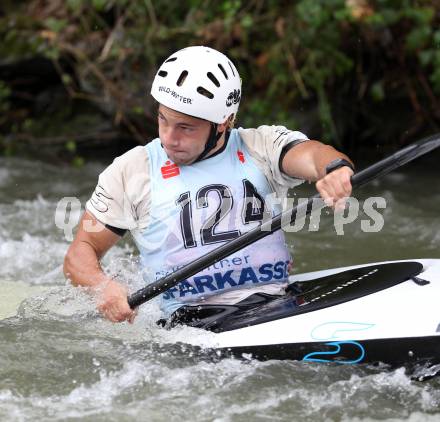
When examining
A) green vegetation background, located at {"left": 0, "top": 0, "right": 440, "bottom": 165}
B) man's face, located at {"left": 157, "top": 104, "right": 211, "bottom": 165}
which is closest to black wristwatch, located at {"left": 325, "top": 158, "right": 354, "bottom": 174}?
man's face, located at {"left": 157, "top": 104, "right": 211, "bottom": 165}

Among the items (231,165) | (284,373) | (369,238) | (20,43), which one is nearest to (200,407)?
(284,373)


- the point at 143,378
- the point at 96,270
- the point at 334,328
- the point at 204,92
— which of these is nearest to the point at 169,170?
the point at 204,92

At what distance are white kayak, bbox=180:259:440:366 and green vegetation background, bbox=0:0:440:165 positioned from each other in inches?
149

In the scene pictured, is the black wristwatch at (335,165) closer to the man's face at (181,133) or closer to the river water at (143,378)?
the man's face at (181,133)

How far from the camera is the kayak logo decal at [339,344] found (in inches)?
144

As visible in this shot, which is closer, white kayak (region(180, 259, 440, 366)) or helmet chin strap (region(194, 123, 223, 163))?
white kayak (region(180, 259, 440, 366))

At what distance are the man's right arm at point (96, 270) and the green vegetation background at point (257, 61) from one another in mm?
3808

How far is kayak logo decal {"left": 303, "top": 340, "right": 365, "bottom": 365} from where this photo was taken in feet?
12.0

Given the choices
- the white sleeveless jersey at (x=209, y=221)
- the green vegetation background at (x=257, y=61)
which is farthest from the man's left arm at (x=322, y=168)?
the green vegetation background at (x=257, y=61)

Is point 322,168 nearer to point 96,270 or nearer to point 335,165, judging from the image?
point 335,165

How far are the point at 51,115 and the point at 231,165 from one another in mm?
5288

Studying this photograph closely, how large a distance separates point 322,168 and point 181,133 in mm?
600

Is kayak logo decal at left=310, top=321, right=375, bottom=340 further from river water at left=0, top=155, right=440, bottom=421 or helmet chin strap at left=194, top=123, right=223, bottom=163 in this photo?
helmet chin strap at left=194, top=123, right=223, bottom=163

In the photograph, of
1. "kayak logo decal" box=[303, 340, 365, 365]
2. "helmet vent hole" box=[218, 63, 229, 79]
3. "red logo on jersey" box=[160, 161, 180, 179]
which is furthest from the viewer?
"red logo on jersey" box=[160, 161, 180, 179]
